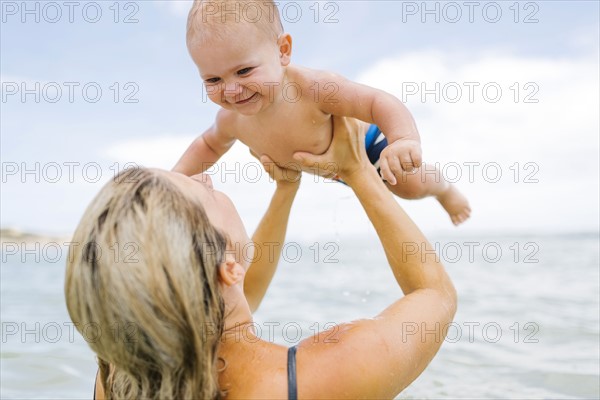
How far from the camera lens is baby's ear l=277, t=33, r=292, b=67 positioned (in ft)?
9.59

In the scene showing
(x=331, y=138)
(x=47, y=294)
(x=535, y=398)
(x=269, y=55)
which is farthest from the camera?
(x=47, y=294)

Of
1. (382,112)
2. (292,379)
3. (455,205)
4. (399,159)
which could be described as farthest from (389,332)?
(455,205)

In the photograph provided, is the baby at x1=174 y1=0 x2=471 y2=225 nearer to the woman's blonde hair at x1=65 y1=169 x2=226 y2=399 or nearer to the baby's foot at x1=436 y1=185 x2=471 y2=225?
the baby's foot at x1=436 y1=185 x2=471 y2=225

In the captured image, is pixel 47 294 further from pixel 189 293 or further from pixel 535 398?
pixel 189 293

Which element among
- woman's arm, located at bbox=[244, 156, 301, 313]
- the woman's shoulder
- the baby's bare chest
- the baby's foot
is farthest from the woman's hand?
the baby's foot

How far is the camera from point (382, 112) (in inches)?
111

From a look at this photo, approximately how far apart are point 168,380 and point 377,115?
1.64 m

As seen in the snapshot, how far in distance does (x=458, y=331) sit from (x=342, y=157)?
3919 millimetres

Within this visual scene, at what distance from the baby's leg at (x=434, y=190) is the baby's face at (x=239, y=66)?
86cm

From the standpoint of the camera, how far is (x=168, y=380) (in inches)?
64.7

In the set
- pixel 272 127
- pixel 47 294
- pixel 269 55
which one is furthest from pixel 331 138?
pixel 47 294

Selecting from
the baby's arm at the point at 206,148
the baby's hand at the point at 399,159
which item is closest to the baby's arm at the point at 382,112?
the baby's hand at the point at 399,159

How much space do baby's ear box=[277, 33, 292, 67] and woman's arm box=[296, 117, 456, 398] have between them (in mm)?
775

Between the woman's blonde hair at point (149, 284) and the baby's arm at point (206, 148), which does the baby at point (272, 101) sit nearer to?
the baby's arm at point (206, 148)
